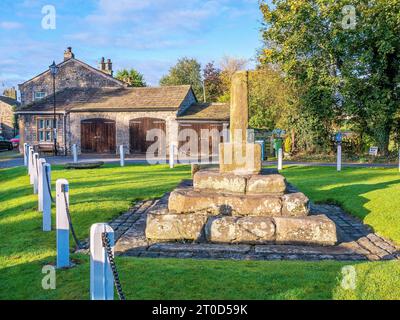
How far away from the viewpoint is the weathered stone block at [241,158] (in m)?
7.83

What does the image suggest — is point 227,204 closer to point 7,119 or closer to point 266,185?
point 266,185

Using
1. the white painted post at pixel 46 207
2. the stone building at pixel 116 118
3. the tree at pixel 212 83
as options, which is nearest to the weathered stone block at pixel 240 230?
the white painted post at pixel 46 207

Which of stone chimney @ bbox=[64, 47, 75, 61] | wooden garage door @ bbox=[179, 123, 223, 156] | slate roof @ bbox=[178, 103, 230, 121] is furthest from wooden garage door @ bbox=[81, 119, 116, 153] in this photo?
stone chimney @ bbox=[64, 47, 75, 61]

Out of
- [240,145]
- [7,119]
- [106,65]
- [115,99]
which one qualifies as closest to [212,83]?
[106,65]

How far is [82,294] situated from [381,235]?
5.27 metres

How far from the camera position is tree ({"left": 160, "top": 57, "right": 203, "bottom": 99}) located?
167ft

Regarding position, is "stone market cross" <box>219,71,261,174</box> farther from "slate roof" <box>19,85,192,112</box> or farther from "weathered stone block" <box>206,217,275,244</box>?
"slate roof" <box>19,85,192,112</box>

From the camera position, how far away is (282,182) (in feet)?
24.6

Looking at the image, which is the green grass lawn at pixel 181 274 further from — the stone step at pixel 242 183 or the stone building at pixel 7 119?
the stone building at pixel 7 119

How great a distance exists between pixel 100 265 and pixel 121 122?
987 inches

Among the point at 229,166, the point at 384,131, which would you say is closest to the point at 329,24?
the point at 384,131

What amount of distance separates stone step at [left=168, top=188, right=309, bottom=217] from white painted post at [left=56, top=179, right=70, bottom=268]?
2135 mm

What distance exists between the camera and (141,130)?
90.5 ft

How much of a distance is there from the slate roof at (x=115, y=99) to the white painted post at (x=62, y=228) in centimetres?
2113
